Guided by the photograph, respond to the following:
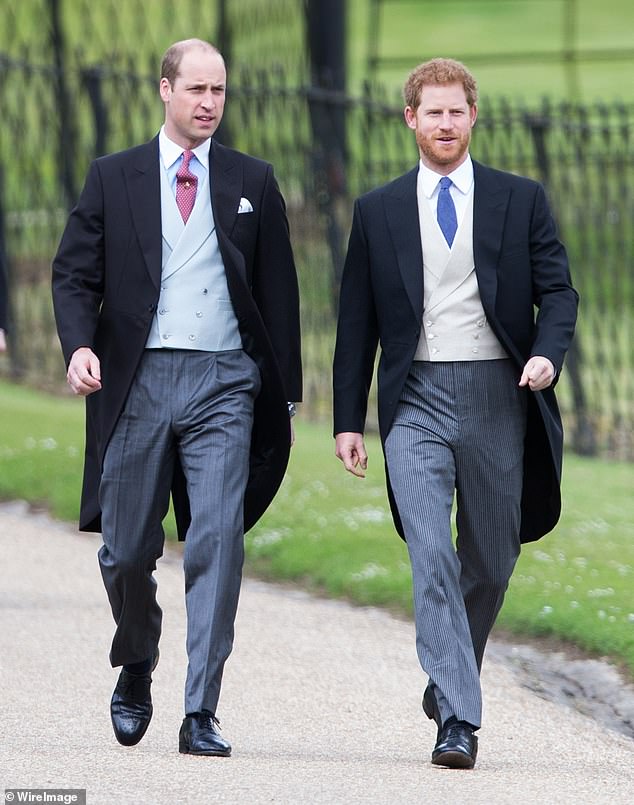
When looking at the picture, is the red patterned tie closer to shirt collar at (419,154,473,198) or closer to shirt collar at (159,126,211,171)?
shirt collar at (159,126,211,171)

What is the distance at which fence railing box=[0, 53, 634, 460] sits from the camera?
11.1 m

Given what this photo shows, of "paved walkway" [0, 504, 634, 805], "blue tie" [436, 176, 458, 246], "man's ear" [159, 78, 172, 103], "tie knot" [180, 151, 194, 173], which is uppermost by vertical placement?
"man's ear" [159, 78, 172, 103]

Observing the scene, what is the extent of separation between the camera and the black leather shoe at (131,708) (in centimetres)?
502

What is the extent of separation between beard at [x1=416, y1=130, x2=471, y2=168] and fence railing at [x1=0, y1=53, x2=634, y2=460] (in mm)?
5751

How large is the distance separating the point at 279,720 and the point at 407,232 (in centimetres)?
148

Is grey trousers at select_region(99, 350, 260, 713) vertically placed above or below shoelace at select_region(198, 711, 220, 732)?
above

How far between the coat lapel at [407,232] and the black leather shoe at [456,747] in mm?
1061

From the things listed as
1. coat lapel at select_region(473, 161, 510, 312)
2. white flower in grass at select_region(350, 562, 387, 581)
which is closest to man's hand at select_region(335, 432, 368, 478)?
coat lapel at select_region(473, 161, 510, 312)

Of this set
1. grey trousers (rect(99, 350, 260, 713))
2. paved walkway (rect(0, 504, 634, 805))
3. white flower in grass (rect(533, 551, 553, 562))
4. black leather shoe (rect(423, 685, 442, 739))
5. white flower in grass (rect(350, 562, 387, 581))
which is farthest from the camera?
white flower in grass (rect(533, 551, 553, 562))

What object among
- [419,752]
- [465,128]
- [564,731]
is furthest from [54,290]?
[564,731]

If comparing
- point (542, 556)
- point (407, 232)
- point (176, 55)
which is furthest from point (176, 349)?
point (542, 556)

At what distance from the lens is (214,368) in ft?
16.4

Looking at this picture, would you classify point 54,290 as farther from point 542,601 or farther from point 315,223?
point 315,223

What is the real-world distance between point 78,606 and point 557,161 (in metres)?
5.18
